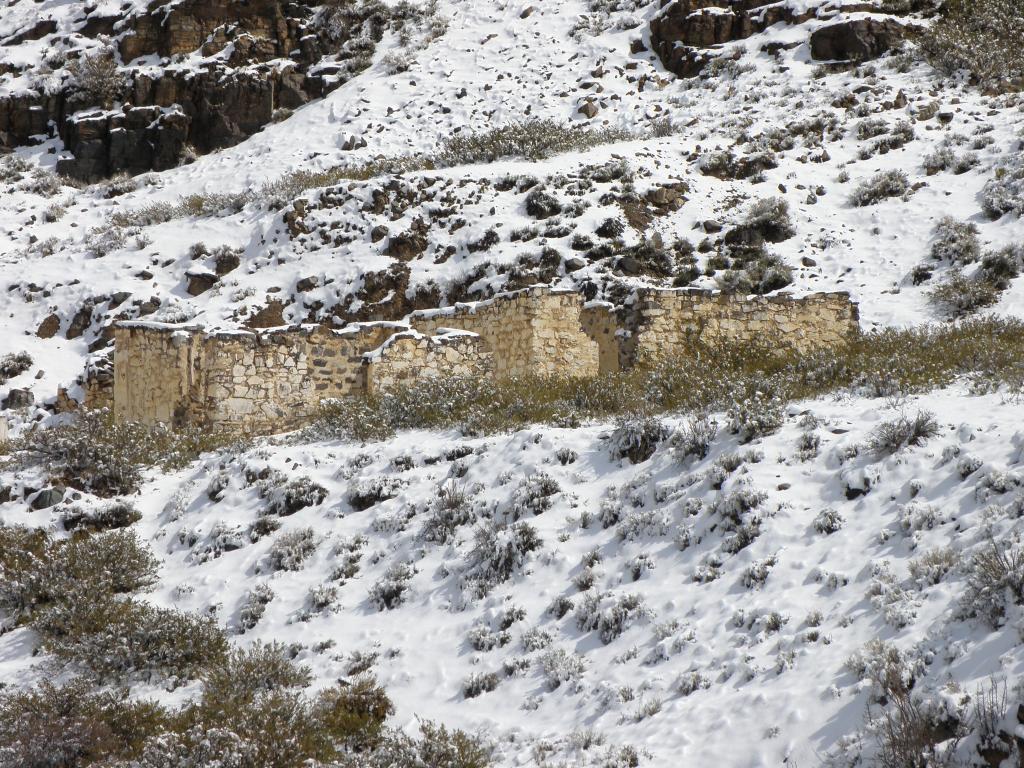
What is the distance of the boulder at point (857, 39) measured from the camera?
29391 mm

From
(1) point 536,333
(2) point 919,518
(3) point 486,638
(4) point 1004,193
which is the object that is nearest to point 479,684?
(3) point 486,638

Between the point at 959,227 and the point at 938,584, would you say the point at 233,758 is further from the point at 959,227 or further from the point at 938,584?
the point at 959,227

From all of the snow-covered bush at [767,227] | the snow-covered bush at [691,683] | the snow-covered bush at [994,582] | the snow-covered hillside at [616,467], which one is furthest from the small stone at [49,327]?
the snow-covered bush at [994,582]

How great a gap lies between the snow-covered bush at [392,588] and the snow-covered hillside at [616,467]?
3cm

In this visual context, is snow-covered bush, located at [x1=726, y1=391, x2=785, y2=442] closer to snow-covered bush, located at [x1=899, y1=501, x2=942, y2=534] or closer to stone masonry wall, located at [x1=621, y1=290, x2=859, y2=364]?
snow-covered bush, located at [x1=899, y1=501, x2=942, y2=534]

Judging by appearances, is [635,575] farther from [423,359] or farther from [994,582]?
[423,359]

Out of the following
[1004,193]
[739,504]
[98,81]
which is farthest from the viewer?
[98,81]

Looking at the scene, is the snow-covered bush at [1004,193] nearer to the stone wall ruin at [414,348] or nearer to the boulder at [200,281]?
the stone wall ruin at [414,348]

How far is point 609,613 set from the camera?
6684 millimetres

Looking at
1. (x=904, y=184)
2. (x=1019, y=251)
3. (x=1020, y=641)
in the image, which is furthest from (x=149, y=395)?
(x=904, y=184)

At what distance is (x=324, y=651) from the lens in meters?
7.30

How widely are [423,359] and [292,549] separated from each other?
4635 millimetres

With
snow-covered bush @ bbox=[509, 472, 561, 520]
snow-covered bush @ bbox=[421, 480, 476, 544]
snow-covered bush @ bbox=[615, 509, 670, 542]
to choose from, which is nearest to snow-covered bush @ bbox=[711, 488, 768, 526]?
snow-covered bush @ bbox=[615, 509, 670, 542]

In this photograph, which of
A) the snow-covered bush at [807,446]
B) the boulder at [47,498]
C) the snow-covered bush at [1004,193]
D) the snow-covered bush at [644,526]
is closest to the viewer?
the snow-covered bush at [644,526]
